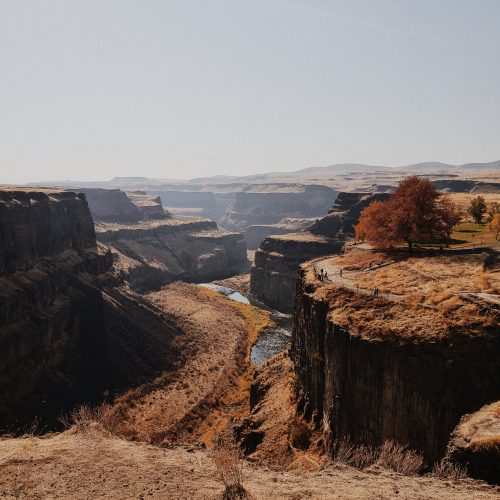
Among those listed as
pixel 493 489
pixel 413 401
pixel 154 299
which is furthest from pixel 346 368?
pixel 154 299

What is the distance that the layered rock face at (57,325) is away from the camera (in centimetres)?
4803

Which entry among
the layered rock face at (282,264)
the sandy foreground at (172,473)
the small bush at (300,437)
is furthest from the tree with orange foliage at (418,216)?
the layered rock face at (282,264)

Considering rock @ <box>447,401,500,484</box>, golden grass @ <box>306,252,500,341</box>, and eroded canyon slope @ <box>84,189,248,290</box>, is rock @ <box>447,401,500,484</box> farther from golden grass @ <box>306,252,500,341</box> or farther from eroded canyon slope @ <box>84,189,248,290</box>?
eroded canyon slope @ <box>84,189,248,290</box>

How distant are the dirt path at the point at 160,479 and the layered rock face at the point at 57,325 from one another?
2465 cm

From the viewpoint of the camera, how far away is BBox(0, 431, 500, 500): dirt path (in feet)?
55.2

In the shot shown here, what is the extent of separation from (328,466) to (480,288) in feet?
58.4

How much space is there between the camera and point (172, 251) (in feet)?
490

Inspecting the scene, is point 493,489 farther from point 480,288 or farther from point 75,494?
point 480,288

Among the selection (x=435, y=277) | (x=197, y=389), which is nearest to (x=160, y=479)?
(x=435, y=277)

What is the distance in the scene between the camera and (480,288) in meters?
31.7

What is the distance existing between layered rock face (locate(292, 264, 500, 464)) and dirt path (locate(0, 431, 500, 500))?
8259 millimetres

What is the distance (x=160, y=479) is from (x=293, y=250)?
95656 millimetres

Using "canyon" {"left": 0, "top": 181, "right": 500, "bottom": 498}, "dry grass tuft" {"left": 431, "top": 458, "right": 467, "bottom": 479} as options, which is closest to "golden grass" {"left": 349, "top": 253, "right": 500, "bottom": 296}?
"canyon" {"left": 0, "top": 181, "right": 500, "bottom": 498}

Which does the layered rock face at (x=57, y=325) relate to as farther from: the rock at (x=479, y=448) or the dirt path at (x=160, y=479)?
the rock at (x=479, y=448)
